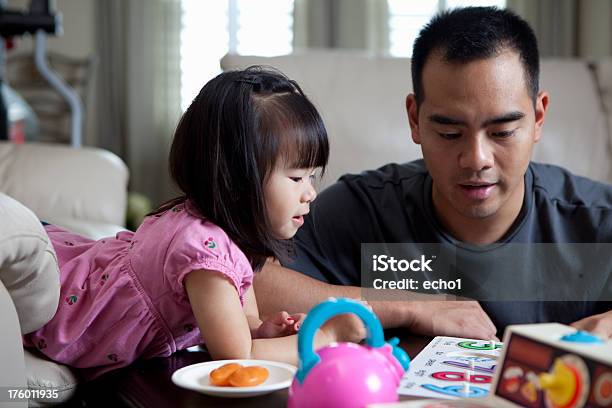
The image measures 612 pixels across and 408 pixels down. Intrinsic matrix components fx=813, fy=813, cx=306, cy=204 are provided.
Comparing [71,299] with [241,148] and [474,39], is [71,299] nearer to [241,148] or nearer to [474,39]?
[241,148]

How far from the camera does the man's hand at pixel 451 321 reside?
4.06ft

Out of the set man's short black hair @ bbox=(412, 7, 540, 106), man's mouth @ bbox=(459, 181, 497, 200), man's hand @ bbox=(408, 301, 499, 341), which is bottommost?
man's hand @ bbox=(408, 301, 499, 341)

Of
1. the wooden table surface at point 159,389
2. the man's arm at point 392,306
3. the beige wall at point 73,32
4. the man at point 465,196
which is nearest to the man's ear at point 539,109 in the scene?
the man at point 465,196

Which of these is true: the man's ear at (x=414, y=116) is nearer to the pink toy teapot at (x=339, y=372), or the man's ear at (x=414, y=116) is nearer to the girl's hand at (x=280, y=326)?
the girl's hand at (x=280, y=326)

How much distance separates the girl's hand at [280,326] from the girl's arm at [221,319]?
10cm

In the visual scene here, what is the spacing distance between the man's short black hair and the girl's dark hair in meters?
0.40

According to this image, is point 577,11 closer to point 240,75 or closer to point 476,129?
point 476,129

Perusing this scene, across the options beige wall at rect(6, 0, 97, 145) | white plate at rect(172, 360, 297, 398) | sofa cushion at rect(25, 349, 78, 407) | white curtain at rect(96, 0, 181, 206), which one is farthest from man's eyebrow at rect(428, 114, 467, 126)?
beige wall at rect(6, 0, 97, 145)

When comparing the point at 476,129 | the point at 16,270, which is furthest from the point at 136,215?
the point at 16,270

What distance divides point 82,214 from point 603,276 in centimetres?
135

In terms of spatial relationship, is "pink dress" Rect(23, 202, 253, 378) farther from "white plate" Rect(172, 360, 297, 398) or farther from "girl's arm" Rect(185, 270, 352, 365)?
"white plate" Rect(172, 360, 297, 398)

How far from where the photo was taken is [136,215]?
363 centimetres

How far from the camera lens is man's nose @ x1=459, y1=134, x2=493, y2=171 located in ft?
4.47

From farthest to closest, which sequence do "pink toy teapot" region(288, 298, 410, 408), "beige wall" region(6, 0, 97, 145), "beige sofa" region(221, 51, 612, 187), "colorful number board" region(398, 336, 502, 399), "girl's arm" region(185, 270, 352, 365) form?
"beige wall" region(6, 0, 97, 145) → "beige sofa" region(221, 51, 612, 187) → "girl's arm" region(185, 270, 352, 365) → "colorful number board" region(398, 336, 502, 399) → "pink toy teapot" region(288, 298, 410, 408)
